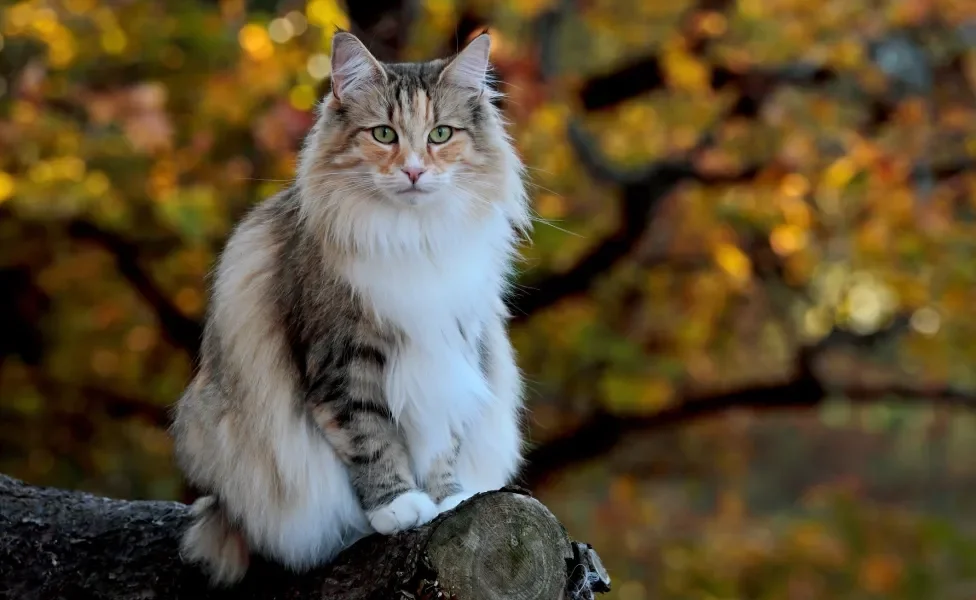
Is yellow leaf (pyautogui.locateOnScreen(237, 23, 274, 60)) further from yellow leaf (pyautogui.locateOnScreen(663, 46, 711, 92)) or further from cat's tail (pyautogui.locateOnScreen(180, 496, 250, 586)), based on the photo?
cat's tail (pyautogui.locateOnScreen(180, 496, 250, 586))

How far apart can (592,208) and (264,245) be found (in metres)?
4.15

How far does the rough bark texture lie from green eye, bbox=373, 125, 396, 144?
3.08 ft

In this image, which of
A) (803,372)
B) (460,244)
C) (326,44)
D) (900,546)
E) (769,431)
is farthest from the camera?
(769,431)

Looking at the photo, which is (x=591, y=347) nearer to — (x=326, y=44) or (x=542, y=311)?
(x=542, y=311)

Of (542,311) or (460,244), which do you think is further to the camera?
(542,311)

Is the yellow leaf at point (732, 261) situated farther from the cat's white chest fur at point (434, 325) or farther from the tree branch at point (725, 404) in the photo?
the cat's white chest fur at point (434, 325)

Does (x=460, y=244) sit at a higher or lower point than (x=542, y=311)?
higher

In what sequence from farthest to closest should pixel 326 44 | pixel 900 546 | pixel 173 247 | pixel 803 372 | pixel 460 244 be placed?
pixel 900 546, pixel 803 372, pixel 173 247, pixel 326 44, pixel 460 244

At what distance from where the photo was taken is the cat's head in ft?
8.29

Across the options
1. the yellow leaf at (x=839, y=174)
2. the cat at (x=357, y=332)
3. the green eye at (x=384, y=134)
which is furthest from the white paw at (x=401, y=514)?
the yellow leaf at (x=839, y=174)

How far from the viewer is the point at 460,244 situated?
2.59 m

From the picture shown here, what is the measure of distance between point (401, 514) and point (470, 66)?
113 cm

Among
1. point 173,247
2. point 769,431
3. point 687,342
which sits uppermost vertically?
point 173,247

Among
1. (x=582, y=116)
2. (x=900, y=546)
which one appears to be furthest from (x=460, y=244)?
(x=900, y=546)
